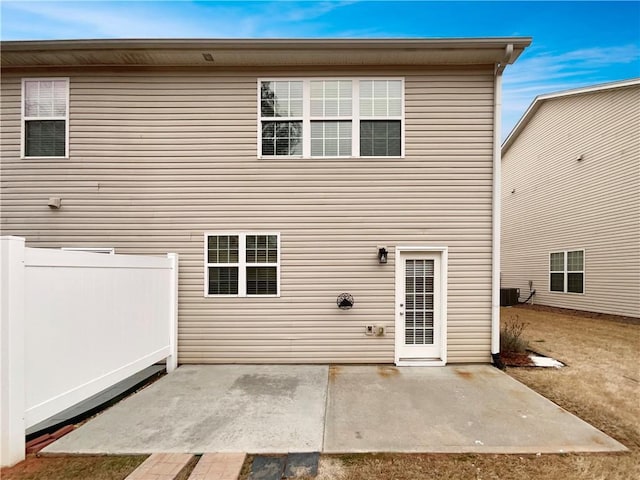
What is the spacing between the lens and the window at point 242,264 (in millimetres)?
5305

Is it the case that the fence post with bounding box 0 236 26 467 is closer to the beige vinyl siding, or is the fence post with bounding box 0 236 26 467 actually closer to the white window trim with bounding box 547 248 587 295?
the beige vinyl siding

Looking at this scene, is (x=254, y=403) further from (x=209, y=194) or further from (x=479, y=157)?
(x=479, y=157)

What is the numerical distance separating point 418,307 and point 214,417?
3.52 m

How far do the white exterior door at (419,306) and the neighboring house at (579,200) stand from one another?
7.89 m

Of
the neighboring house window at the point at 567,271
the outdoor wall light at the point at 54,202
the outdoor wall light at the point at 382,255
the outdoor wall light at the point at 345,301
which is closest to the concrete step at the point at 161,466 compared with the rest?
the outdoor wall light at the point at 345,301

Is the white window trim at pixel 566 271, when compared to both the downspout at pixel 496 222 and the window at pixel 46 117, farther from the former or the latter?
the window at pixel 46 117

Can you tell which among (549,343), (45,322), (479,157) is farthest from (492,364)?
(45,322)

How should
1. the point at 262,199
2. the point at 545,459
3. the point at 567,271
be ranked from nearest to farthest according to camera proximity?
the point at 545,459, the point at 262,199, the point at 567,271

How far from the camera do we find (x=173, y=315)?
514 cm

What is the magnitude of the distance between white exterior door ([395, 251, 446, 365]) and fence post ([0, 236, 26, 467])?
4679 millimetres

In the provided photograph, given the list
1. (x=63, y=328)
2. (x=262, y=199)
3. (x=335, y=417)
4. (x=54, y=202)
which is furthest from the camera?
(x=262, y=199)

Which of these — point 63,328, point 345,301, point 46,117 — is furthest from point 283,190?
point 46,117

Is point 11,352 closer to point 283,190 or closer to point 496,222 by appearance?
point 283,190

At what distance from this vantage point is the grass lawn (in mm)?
2568
